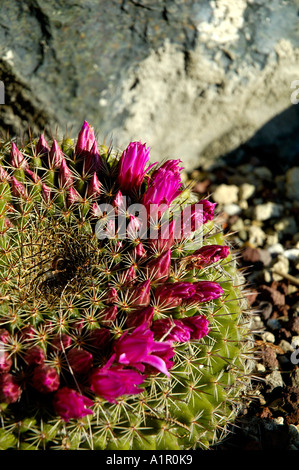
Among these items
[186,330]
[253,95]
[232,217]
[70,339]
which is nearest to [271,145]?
[253,95]

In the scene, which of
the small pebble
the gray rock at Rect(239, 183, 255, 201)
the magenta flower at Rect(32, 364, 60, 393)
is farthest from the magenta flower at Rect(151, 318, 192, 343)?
the gray rock at Rect(239, 183, 255, 201)

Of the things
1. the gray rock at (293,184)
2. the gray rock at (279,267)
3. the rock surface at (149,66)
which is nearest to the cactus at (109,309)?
the gray rock at (279,267)

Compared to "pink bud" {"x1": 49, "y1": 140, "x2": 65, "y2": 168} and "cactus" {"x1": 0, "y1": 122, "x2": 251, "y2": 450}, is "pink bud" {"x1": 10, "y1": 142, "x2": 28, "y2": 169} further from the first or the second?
"pink bud" {"x1": 49, "y1": 140, "x2": 65, "y2": 168}

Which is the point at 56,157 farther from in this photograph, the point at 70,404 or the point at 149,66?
the point at 149,66

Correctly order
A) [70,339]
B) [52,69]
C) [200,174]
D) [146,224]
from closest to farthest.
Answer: [70,339] → [146,224] → [52,69] → [200,174]

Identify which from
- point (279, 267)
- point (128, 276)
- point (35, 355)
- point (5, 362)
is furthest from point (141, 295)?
point (279, 267)

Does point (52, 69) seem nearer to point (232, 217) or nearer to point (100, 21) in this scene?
point (100, 21)

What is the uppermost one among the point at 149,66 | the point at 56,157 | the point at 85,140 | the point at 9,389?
the point at 149,66
